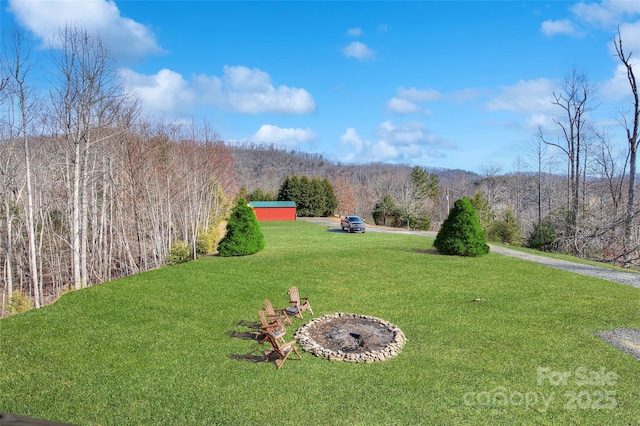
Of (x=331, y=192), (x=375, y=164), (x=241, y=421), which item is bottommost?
(x=241, y=421)

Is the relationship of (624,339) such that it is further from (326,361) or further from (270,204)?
(270,204)

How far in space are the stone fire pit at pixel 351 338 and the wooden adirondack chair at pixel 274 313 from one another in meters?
0.48

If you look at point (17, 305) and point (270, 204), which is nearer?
point (17, 305)

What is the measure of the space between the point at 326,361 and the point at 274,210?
3655cm

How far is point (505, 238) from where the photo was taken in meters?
26.1

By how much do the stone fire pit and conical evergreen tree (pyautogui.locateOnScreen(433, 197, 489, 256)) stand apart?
8338 mm

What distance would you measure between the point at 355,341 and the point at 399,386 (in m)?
1.75

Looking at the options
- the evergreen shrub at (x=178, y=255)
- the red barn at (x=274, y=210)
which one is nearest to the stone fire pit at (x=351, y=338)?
the evergreen shrub at (x=178, y=255)

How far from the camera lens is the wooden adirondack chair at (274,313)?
795cm

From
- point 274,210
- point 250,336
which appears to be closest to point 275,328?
point 250,336

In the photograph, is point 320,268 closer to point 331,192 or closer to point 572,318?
point 572,318

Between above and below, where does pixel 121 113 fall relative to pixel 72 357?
above

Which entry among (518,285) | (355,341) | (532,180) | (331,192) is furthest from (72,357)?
(532,180)

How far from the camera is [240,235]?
54.1 ft
